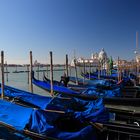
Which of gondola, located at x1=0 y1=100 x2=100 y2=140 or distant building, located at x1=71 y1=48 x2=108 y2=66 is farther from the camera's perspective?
distant building, located at x1=71 y1=48 x2=108 y2=66

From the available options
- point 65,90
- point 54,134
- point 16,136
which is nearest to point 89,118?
point 54,134

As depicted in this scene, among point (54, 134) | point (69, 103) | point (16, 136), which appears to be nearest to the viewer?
point (54, 134)

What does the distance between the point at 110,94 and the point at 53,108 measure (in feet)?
17.0

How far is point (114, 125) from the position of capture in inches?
215

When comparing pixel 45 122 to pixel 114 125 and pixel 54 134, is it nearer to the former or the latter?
pixel 54 134

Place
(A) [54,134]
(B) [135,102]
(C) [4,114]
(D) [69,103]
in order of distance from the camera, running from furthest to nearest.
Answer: (B) [135,102], (D) [69,103], (C) [4,114], (A) [54,134]

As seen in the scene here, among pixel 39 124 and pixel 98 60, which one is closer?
pixel 39 124

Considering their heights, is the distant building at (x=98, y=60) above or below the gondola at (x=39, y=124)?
above

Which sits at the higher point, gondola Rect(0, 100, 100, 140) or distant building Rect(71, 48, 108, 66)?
distant building Rect(71, 48, 108, 66)

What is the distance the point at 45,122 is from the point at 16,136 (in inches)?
30.1

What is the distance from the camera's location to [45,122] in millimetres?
5152

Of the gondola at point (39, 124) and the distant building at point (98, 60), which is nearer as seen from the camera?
the gondola at point (39, 124)

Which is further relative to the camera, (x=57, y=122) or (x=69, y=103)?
(x=69, y=103)

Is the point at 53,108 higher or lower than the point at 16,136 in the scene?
higher
